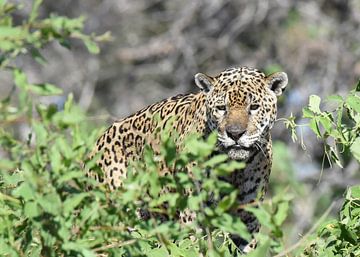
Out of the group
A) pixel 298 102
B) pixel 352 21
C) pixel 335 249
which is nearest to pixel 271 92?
pixel 335 249

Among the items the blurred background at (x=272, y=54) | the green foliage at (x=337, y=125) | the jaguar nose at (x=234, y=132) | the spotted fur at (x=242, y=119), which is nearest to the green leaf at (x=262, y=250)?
the green foliage at (x=337, y=125)

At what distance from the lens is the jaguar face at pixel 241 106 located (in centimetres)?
787

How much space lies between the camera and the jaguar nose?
25.7ft

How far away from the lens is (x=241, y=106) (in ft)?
26.6

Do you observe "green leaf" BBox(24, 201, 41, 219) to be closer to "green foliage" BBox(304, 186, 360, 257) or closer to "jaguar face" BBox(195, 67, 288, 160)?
"green foliage" BBox(304, 186, 360, 257)

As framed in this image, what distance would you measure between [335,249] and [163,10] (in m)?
22.6

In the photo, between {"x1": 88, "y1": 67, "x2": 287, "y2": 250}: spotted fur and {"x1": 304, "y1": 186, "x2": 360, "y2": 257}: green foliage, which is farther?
{"x1": 88, "y1": 67, "x2": 287, "y2": 250}: spotted fur

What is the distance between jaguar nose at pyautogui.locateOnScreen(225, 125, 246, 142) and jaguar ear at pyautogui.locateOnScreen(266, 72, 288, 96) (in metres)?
0.62

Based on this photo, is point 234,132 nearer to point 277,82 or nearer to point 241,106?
point 241,106

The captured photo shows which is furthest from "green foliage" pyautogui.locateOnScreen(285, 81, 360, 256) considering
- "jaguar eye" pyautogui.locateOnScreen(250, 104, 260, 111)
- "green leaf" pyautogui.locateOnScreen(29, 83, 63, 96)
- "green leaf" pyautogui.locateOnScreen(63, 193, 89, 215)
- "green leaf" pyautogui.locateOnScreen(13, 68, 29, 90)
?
"green leaf" pyautogui.locateOnScreen(13, 68, 29, 90)

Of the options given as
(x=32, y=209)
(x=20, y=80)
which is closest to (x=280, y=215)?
(x=32, y=209)

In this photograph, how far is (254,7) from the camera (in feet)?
78.8

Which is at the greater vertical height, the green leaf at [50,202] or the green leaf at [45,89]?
the green leaf at [45,89]

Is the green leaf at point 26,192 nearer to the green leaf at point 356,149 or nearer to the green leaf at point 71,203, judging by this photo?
the green leaf at point 71,203
